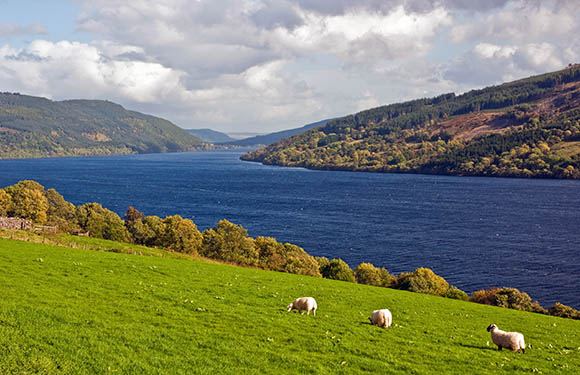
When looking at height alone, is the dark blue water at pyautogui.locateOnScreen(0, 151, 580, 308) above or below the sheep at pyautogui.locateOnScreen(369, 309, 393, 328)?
below

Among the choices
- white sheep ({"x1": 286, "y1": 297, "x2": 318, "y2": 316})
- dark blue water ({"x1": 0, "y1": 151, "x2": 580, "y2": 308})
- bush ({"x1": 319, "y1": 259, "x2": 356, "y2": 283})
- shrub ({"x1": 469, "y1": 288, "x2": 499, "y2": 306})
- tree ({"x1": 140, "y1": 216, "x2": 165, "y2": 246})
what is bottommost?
dark blue water ({"x1": 0, "y1": 151, "x2": 580, "y2": 308})

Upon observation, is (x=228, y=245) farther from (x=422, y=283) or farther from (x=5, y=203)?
(x=5, y=203)

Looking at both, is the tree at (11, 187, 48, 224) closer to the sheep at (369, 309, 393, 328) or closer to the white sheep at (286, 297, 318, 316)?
the white sheep at (286, 297, 318, 316)

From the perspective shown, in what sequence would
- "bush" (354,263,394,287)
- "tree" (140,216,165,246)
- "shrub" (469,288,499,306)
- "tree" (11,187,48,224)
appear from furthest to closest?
"tree" (11,187,48,224) < "tree" (140,216,165,246) < "bush" (354,263,394,287) < "shrub" (469,288,499,306)

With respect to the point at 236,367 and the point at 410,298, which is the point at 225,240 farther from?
the point at 236,367

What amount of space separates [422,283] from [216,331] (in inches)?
1851

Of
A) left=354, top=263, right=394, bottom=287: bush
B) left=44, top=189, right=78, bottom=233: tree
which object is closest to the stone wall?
left=44, top=189, right=78, bottom=233: tree

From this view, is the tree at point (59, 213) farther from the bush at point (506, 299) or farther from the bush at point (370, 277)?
the bush at point (506, 299)

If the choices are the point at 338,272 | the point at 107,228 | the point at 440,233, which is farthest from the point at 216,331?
the point at 440,233

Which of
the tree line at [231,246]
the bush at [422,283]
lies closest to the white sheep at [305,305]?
the bush at [422,283]

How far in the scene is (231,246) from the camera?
82.7 metres

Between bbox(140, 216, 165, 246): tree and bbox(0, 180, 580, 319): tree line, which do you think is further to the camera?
bbox(140, 216, 165, 246): tree

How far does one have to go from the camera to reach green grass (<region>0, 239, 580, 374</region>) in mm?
17812

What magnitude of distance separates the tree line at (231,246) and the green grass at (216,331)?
27006 millimetres
